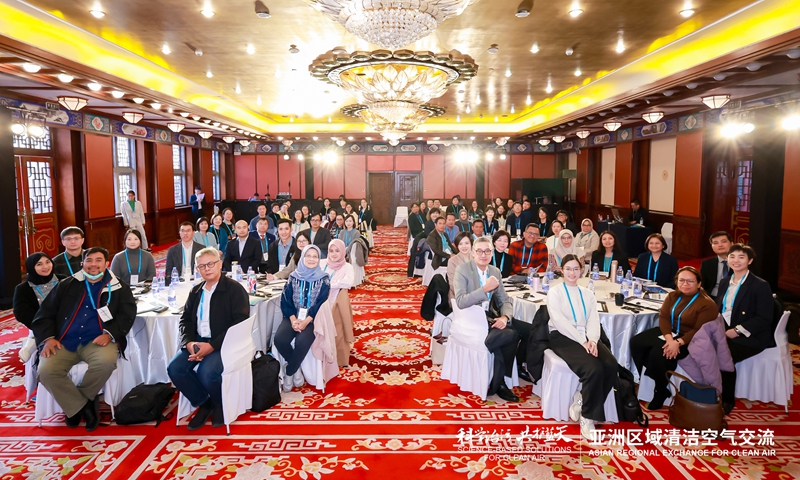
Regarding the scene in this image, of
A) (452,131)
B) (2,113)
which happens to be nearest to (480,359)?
(2,113)

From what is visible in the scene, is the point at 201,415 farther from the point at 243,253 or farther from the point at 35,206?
the point at 35,206

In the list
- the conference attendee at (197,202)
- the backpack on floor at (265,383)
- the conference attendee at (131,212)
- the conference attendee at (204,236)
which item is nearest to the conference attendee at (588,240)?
the backpack on floor at (265,383)

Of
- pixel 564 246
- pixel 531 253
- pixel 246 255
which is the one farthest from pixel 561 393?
pixel 246 255

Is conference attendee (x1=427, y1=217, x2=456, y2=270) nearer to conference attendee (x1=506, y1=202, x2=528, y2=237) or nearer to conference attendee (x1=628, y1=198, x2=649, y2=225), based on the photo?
conference attendee (x1=506, y1=202, x2=528, y2=237)

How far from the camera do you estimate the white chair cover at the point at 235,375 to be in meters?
4.08

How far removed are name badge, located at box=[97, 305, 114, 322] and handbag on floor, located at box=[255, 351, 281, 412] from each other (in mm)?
1281

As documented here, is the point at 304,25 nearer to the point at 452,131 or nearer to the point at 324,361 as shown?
the point at 324,361

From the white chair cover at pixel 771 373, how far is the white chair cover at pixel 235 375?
4.41 meters

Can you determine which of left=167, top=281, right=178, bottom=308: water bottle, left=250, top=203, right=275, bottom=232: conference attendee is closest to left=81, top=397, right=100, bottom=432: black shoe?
left=167, top=281, right=178, bottom=308: water bottle

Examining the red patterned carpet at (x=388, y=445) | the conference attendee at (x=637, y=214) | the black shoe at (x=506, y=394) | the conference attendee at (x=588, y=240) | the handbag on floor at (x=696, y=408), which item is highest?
the conference attendee at (x=637, y=214)

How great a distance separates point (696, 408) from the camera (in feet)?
13.1

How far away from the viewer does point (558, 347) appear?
169 inches

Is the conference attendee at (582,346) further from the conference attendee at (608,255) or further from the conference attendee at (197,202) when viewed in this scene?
the conference attendee at (197,202)

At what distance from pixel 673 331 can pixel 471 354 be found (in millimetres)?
1781
